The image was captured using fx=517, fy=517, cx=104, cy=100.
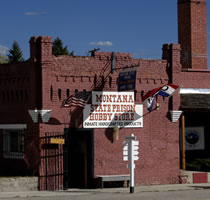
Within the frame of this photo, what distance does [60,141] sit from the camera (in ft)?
72.6

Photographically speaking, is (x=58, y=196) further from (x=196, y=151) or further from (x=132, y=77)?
(x=196, y=151)

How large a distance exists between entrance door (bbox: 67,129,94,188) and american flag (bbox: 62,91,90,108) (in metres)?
1.34

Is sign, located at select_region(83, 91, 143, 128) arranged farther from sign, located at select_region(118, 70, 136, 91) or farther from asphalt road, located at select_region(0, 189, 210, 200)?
asphalt road, located at select_region(0, 189, 210, 200)

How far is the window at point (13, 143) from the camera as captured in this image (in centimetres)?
2336

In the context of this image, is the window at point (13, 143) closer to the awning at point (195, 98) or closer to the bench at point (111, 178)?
the bench at point (111, 178)

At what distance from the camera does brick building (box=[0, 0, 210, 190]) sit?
22.2 metres

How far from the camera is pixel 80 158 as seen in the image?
24109 millimetres

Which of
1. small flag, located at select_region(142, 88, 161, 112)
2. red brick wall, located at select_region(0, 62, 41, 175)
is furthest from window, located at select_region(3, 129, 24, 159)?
small flag, located at select_region(142, 88, 161, 112)

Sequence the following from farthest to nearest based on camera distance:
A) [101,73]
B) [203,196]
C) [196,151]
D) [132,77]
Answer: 1. [196,151]
2. [101,73]
3. [132,77]
4. [203,196]

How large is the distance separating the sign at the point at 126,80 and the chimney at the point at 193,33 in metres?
12.1

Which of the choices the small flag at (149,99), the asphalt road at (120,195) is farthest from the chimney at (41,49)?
the asphalt road at (120,195)

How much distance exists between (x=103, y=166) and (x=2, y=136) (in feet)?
16.4

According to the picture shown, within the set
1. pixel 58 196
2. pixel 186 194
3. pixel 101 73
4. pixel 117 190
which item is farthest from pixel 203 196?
pixel 101 73

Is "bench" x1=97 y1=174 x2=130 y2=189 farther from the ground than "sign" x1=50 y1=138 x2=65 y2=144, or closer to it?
closer to it
